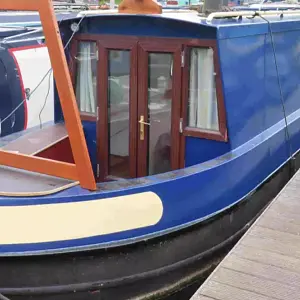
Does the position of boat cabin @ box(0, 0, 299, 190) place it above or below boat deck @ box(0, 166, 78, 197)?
above

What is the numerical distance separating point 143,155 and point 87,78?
0.92 metres

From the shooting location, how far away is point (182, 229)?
14.5 ft

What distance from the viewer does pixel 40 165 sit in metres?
4.20

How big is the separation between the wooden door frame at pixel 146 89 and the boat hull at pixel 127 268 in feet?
2.49

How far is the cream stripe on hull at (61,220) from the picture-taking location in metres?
3.93

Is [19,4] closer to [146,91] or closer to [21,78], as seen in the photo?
[146,91]

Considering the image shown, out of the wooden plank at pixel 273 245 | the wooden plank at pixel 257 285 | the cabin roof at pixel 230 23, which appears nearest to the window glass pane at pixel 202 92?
the cabin roof at pixel 230 23

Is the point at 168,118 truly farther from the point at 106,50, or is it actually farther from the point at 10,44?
the point at 10,44

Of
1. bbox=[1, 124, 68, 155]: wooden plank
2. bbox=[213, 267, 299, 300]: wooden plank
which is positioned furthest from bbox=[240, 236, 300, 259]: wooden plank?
bbox=[1, 124, 68, 155]: wooden plank

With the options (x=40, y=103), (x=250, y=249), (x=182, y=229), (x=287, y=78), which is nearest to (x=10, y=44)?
(x=40, y=103)

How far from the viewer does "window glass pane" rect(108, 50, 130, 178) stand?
4.97 m

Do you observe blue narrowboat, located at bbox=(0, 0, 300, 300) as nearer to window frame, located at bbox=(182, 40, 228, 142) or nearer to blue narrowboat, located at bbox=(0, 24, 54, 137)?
window frame, located at bbox=(182, 40, 228, 142)

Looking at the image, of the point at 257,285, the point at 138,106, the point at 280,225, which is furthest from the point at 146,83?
the point at 257,285

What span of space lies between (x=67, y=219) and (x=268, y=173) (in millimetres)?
2432
